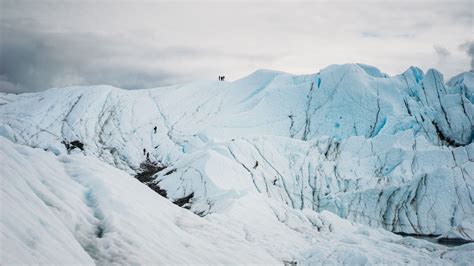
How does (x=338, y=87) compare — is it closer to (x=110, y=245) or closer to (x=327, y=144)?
(x=327, y=144)

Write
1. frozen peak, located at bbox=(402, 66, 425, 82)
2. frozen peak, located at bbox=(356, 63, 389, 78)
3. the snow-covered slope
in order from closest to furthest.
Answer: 1. the snow-covered slope
2. frozen peak, located at bbox=(402, 66, 425, 82)
3. frozen peak, located at bbox=(356, 63, 389, 78)

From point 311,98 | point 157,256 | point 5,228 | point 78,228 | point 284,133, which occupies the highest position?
point 5,228

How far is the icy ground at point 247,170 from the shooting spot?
14414 mm

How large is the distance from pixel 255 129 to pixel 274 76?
31379 mm

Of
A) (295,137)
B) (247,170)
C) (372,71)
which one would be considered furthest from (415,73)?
(247,170)

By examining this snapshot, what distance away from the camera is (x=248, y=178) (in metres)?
64.4

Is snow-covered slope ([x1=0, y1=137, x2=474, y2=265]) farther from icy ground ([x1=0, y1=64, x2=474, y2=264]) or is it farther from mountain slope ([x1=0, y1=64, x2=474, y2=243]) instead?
mountain slope ([x1=0, y1=64, x2=474, y2=243])

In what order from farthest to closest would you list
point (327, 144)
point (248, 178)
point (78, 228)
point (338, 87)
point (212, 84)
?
point (212, 84) → point (338, 87) → point (327, 144) → point (248, 178) → point (78, 228)

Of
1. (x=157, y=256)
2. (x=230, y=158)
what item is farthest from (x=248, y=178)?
(x=157, y=256)

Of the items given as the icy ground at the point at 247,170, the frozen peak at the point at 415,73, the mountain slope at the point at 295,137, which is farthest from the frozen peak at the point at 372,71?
the frozen peak at the point at 415,73

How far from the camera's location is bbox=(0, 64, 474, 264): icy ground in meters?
14.4

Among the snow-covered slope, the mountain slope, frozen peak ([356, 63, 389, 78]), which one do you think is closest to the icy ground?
the snow-covered slope

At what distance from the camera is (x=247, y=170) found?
6644cm

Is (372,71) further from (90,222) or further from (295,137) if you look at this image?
(90,222)
